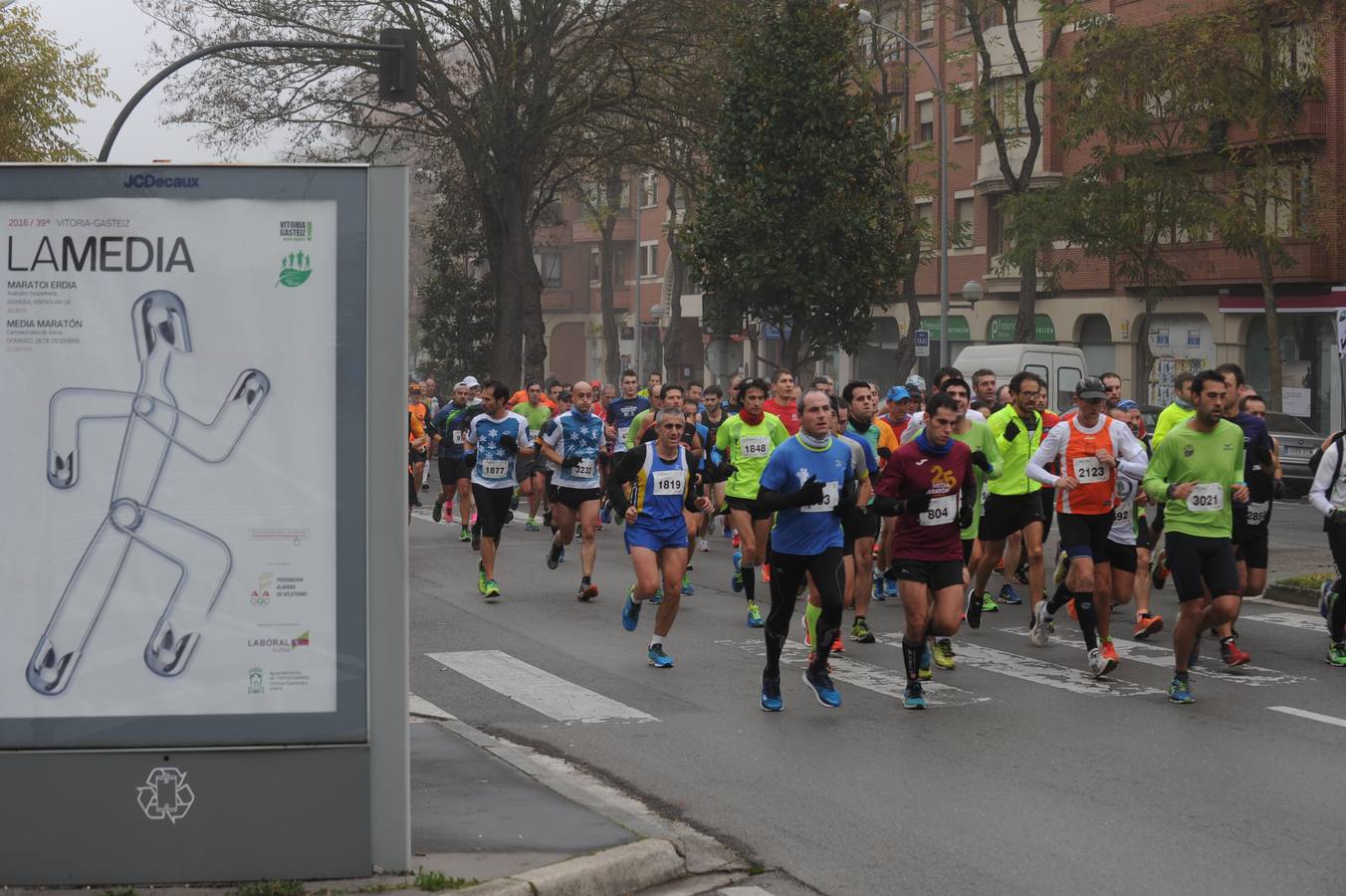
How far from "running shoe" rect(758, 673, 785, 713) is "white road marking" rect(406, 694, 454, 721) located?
1784 millimetres

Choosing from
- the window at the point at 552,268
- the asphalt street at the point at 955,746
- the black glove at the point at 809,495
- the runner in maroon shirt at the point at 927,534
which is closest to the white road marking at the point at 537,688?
the asphalt street at the point at 955,746

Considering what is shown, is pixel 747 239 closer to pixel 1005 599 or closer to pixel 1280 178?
pixel 1280 178

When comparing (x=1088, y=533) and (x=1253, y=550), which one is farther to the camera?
(x=1253, y=550)

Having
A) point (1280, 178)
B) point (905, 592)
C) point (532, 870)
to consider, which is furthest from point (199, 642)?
point (1280, 178)

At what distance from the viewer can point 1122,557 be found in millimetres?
11125

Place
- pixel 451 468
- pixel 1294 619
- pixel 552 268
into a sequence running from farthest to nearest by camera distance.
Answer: pixel 552 268
pixel 451 468
pixel 1294 619

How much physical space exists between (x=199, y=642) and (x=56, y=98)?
32992 millimetres

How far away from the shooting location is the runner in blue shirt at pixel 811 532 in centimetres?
966

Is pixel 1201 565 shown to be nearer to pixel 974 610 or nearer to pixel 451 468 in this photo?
pixel 974 610

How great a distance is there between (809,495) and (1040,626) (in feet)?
11.7

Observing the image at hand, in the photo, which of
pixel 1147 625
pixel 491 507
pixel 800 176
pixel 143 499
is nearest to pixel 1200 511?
pixel 1147 625

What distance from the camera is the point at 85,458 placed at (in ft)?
18.3

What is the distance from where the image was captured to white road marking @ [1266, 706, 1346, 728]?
Answer: 9.39m

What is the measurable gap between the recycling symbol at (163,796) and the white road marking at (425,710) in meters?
3.87
